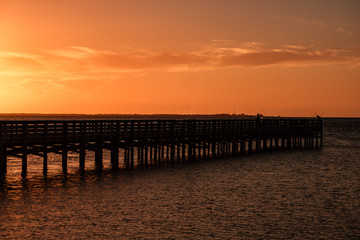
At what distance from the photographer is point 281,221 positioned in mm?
18719

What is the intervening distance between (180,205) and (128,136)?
46.3 ft

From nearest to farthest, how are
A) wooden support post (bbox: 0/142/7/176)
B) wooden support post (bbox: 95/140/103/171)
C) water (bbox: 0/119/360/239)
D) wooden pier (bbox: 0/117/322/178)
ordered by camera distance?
water (bbox: 0/119/360/239), wooden support post (bbox: 0/142/7/176), wooden pier (bbox: 0/117/322/178), wooden support post (bbox: 95/140/103/171)

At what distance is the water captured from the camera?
16.9 metres

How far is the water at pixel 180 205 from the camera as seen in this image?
55.4 ft

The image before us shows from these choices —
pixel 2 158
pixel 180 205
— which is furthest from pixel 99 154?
pixel 180 205

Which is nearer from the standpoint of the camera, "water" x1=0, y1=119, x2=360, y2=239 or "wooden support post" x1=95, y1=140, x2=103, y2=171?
"water" x1=0, y1=119, x2=360, y2=239

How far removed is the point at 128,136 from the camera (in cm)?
3466

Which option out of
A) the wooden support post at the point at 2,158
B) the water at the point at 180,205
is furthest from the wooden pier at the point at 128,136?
the water at the point at 180,205

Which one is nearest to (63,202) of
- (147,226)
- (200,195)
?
(147,226)

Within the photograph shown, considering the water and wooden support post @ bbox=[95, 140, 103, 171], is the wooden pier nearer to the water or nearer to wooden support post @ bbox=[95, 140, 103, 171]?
wooden support post @ bbox=[95, 140, 103, 171]

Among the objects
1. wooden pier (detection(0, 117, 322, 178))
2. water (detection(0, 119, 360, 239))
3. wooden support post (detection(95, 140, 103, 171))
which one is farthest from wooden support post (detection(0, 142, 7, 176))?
wooden support post (detection(95, 140, 103, 171))

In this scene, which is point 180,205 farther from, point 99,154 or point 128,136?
point 128,136

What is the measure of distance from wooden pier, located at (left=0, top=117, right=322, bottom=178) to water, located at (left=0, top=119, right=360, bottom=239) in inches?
76.4

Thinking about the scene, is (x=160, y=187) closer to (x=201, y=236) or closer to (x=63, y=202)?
(x=63, y=202)
